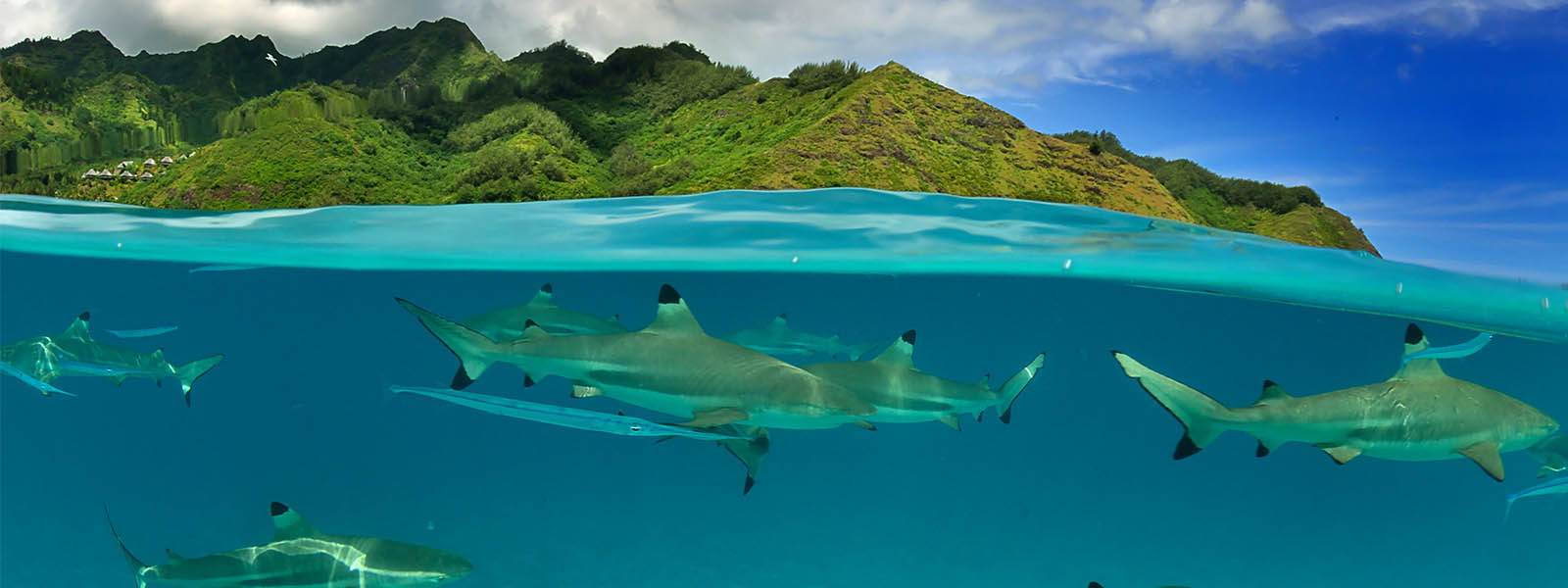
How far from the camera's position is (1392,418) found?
5.86 m

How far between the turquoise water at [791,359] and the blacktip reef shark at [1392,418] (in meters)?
4.74

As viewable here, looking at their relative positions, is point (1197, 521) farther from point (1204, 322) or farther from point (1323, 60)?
point (1323, 60)

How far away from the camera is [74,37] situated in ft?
42.4

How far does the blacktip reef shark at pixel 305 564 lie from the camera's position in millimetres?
5016

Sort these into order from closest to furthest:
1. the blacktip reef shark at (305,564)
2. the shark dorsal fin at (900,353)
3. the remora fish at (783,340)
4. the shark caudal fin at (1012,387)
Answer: the blacktip reef shark at (305,564), the shark caudal fin at (1012,387), the shark dorsal fin at (900,353), the remora fish at (783,340)

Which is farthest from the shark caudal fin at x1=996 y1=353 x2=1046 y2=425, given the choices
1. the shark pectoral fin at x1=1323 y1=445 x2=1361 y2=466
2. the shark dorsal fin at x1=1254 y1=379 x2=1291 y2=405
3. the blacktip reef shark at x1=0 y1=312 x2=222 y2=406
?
the blacktip reef shark at x1=0 y1=312 x2=222 y2=406

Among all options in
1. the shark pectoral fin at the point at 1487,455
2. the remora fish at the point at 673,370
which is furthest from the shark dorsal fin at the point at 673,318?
the shark pectoral fin at the point at 1487,455

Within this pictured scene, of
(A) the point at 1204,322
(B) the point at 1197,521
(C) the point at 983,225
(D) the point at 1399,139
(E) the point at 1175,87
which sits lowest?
(B) the point at 1197,521

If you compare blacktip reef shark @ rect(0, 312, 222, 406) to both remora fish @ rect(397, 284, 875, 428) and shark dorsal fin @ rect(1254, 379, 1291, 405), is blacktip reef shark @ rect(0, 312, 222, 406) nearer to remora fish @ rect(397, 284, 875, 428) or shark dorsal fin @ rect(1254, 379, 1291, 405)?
remora fish @ rect(397, 284, 875, 428)

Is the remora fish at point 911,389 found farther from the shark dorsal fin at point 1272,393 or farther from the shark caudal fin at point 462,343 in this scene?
the shark caudal fin at point 462,343

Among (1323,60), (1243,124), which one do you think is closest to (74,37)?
(1243,124)

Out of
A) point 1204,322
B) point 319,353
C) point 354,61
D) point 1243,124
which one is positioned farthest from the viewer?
point 319,353

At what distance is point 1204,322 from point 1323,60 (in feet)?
48.9

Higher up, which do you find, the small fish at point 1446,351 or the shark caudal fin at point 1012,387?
the small fish at point 1446,351
